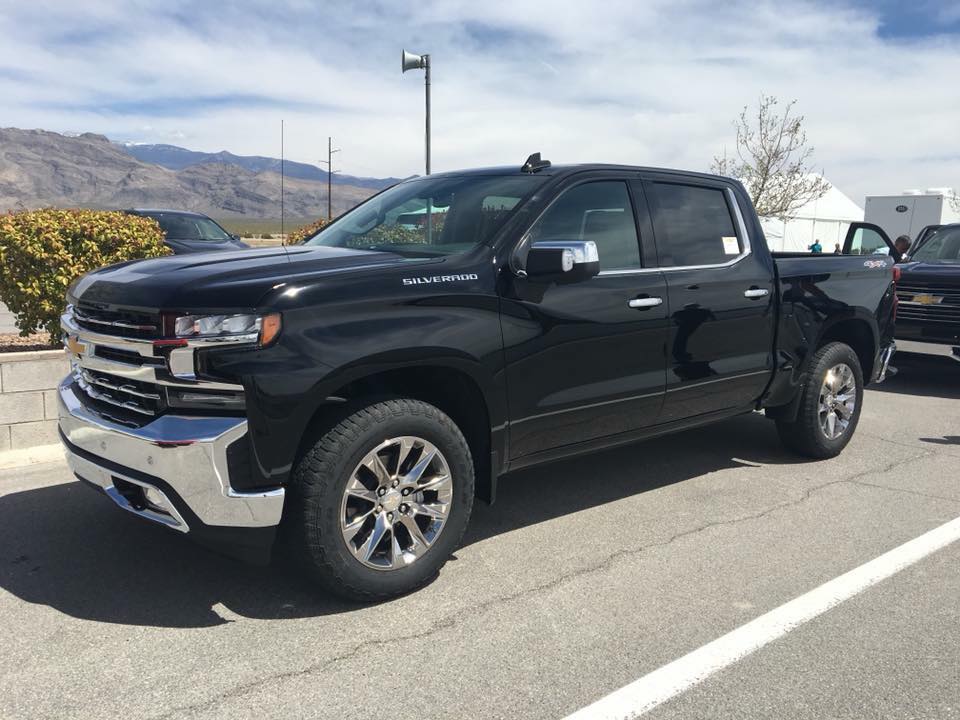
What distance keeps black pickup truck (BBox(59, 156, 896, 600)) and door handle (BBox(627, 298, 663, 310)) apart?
0.5 inches

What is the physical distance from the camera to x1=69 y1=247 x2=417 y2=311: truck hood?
10.6 ft

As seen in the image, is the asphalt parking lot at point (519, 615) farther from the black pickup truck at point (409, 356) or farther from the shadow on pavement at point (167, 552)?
the black pickup truck at point (409, 356)

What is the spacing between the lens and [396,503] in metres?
3.61

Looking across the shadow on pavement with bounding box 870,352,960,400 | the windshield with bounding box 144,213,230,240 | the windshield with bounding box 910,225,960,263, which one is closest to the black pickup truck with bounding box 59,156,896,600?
the shadow on pavement with bounding box 870,352,960,400

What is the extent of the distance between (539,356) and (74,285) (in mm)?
2214

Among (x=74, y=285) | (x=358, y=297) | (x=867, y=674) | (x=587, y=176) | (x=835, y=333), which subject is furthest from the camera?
(x=835, y=333)

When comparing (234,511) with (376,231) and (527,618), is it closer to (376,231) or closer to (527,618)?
(527,618)

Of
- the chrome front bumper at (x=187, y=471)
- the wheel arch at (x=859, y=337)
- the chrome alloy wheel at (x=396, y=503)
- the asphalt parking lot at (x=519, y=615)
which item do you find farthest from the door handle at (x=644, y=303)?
the chrome front bumper at (x=187, y=471)

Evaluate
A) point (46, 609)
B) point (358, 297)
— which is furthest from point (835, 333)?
point (46, 609)

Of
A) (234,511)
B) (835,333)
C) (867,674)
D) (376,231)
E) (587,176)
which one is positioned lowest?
(867,674)

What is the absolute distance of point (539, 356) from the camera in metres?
4.03

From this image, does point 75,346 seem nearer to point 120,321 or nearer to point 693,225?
point 120,321

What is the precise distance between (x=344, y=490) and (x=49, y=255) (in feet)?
15.0

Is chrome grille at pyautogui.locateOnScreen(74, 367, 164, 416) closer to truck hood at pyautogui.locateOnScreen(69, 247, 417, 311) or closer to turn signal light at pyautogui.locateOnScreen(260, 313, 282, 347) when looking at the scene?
truck hood at pyautogui.locateOnScreen(69, 247, 417, 311)
